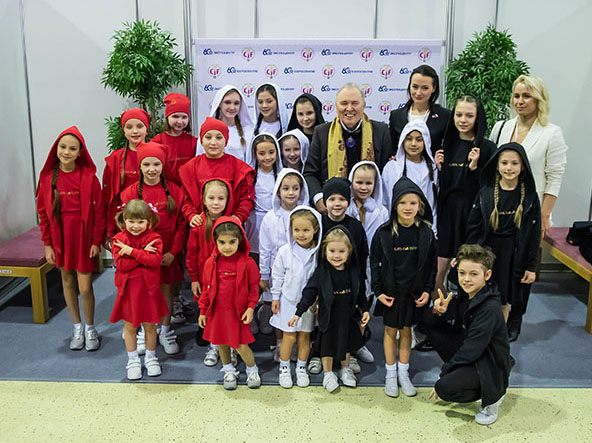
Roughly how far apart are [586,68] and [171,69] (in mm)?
4164

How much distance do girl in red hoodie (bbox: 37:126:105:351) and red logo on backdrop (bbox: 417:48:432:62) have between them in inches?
135

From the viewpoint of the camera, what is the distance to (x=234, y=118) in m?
4.46

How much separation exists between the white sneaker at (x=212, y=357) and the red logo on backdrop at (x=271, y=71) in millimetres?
2936

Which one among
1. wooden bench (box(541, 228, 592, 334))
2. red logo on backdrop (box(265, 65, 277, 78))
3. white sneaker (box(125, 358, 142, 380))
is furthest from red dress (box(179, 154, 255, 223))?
wooden bench (box(541, 228, 592, 334))

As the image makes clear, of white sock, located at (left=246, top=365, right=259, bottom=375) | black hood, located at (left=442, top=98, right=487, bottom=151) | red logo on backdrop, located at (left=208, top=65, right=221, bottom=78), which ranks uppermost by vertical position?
red logo on backdrop, located at (left=208, top=65, right=221, bottom=78)

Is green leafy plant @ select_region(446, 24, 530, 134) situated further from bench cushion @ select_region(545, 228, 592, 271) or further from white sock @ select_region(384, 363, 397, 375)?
white sock @ select_region(384, 363, 397, 375)

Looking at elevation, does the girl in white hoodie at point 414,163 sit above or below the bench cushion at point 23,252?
above

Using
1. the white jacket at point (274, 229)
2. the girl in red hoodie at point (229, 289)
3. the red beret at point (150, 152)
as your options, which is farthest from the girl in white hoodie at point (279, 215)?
the red beret at point (150, 152)

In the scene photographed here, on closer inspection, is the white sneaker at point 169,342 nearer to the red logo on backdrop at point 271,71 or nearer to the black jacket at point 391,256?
the black jacket at point 391,256

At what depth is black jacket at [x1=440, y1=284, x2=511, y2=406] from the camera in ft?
11.0

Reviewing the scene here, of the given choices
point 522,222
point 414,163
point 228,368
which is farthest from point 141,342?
point 522,222

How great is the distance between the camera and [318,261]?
12.1ft

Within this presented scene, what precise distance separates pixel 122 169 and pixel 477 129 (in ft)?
8.61

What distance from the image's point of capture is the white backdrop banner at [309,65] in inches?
225
